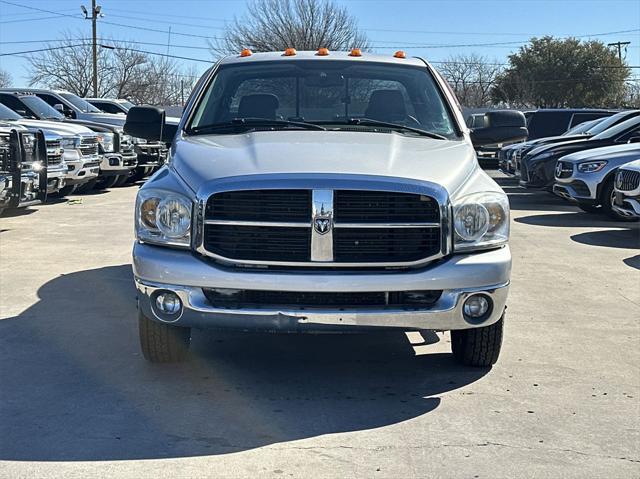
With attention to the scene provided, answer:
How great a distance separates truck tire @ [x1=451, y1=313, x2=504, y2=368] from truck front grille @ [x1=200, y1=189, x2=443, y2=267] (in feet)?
2.60

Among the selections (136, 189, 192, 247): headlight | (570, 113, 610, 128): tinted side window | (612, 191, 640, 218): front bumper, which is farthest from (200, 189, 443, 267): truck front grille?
(570, 113, 610, 128): tinted side window

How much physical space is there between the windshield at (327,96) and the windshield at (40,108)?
11.0 meters

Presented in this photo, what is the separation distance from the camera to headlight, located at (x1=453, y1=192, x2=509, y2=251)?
4.53 metres

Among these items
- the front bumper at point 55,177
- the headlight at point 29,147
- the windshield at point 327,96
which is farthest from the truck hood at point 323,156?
the front bumper at point 55,177

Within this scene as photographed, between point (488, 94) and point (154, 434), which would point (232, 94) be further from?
point (488, 94)

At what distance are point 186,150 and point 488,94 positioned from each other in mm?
62695

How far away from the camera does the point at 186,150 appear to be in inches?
201

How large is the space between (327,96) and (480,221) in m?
1.83

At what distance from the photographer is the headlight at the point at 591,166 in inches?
524

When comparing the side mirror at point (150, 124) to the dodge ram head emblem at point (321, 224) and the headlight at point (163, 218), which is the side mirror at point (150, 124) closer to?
the headlight at point (163, 218)

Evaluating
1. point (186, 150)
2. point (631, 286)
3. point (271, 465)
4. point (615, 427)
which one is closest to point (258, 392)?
point (271, 465)

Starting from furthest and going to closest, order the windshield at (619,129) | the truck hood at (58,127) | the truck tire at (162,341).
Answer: the windshield at (619,129)
the truck hood at (58,127)
the truck tire at (162,341)

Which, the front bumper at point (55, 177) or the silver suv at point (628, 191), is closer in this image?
the silver suv at point (628, 191)

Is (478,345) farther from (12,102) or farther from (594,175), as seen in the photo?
(12,102)
